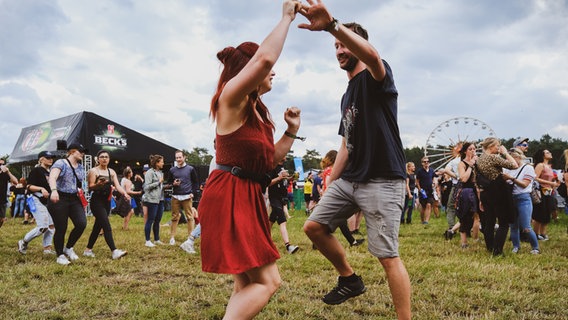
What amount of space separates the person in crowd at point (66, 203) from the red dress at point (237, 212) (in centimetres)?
519

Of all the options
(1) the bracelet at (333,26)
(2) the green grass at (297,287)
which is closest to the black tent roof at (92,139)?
(2) the green grass at (297,287)

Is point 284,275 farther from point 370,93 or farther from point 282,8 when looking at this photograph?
point 282,8

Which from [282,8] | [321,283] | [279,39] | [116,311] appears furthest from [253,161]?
[321,283]

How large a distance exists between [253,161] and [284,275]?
337 centimetres

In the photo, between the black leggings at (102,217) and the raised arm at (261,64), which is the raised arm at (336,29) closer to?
the raised arm at (261,64)

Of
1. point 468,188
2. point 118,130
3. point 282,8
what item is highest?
point 118,130

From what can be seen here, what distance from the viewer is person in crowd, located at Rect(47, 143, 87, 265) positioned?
21.7 ft

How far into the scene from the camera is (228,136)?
219cm

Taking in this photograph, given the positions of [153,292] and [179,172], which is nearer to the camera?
[153,292]

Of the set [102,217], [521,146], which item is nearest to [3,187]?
[102,217]

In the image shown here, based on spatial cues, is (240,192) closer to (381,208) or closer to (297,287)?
(381,208)

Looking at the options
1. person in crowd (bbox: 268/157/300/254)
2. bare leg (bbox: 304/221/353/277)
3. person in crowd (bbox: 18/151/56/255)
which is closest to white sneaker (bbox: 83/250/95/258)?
person in crowd (bbox: 18/151/56/255)

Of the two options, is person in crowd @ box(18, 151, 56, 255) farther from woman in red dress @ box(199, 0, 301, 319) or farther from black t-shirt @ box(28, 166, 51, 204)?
woman in red dress @ box(199, 0, 301, 319)

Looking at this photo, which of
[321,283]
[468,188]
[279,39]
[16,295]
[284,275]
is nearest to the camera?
[279,39]
